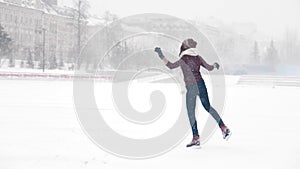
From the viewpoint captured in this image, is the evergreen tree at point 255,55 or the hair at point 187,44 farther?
the evergreen tree at point 255,55

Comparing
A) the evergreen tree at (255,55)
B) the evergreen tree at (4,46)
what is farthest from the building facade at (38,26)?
the evergreen tree at (255,55)

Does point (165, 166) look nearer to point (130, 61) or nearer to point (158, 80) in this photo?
point (158, 80)

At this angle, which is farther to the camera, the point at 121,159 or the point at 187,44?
the point at 187,44

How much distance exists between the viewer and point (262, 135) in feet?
25.4

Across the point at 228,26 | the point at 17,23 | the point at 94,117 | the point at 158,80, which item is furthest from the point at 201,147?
the point at 228,26

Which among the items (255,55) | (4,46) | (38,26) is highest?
(38,26)

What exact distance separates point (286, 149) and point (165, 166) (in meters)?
2.35

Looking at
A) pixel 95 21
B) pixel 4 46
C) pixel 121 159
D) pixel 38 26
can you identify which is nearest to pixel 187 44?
pixel 121 159

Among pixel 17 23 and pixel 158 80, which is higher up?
pixel 17 23

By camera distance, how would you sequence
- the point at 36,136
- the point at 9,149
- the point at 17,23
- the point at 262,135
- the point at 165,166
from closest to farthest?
1. the point at 165,166
2. the point at 9,149
3. the point at 36,136
4. the point at 262,135
5. the point at 17,23

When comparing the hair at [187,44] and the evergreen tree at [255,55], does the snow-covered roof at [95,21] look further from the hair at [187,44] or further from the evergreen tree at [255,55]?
the hair at [187,44]

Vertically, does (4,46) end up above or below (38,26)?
below

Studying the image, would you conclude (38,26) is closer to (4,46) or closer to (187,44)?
(4,46)

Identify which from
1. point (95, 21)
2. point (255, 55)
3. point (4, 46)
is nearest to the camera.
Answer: point (4, 46)
